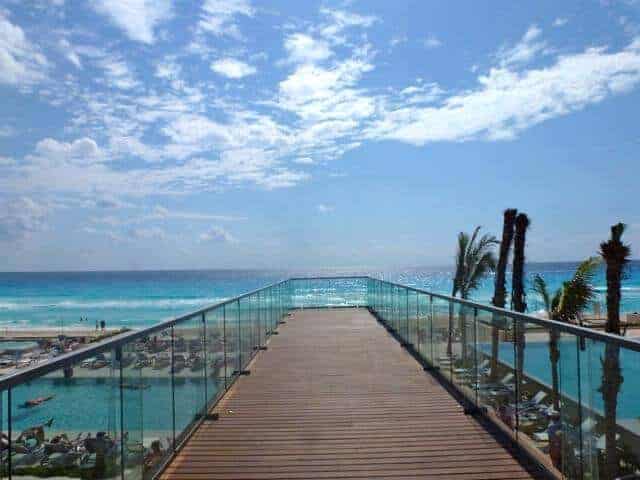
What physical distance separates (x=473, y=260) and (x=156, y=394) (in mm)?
12249

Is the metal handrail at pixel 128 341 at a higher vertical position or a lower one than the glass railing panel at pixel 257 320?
higher

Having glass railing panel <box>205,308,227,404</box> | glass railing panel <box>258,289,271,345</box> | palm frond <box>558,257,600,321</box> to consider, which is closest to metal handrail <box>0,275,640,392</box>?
glass railing panel <box>205,308,227,404</box>

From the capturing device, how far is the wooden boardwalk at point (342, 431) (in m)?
3.73

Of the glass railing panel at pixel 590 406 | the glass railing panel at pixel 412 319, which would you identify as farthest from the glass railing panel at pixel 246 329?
the glass railing panel at pixel 590 406

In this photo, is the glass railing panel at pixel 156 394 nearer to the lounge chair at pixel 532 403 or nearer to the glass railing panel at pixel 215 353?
the glass railing panel at pixel 215 353

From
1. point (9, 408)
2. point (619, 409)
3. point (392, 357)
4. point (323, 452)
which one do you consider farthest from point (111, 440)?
point (392, 357)

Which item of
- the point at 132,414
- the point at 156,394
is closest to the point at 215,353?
the point at 156,394

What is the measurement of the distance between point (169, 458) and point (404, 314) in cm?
574

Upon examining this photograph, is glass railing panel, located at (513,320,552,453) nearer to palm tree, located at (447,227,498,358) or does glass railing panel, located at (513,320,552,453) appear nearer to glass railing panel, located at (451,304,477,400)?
glass railing panel, located at (451,304,477,400)

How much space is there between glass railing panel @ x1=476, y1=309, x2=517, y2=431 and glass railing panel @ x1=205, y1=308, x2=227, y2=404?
2.37m

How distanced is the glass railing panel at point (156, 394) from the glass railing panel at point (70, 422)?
42cm

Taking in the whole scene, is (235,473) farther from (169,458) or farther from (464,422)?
(464,422)

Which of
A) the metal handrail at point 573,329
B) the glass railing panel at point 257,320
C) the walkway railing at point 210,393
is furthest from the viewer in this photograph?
the glass railing panel at point 257,320

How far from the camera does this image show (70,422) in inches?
96.3
